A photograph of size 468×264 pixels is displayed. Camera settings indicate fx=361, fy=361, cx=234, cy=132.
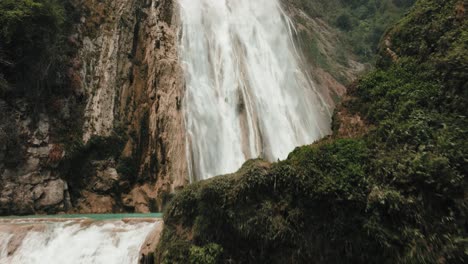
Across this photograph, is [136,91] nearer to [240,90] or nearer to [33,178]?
[240,90]

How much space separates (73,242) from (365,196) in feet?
29.0

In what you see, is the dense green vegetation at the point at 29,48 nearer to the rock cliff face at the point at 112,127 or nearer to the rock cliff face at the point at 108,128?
the rock cliff face at the point at 108,128

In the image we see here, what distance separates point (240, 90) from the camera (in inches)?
956

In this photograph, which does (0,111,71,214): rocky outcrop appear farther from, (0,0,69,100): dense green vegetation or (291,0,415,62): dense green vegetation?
(291,0,415,62): dense green vegetation

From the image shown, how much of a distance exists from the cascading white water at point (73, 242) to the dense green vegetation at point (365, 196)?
56.6 inches

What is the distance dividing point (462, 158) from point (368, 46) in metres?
44.2

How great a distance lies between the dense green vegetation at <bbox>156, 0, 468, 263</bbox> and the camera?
27.6 ft

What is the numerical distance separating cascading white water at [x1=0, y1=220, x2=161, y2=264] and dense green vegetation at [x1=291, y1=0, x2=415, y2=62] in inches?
1484

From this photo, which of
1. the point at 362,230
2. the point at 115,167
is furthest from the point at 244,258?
the point at 115,167

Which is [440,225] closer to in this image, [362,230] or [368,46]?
[362,230]

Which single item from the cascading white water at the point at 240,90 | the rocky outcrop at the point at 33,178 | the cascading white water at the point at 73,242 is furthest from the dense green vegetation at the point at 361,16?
the cascading white water at the point at 73,242

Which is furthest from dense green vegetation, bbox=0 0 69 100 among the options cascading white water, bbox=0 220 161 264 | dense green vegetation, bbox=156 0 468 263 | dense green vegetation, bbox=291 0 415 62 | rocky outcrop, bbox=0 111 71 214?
dense green vegetation, bbox=291 0 415 62

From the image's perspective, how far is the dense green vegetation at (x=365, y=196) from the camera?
8.40m

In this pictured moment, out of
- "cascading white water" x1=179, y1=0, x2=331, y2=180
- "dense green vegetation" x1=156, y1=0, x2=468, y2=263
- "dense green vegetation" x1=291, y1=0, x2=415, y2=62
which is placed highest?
"dense green vegetation" x1=291, y1=0, x2=415, y2=62
